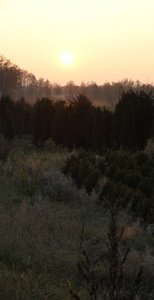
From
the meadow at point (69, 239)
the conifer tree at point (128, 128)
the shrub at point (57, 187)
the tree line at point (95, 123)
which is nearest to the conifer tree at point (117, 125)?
the tree line at point (95, 123)

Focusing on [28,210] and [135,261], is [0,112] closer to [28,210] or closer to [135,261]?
[28,210]

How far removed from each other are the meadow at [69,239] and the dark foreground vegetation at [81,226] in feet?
0.04

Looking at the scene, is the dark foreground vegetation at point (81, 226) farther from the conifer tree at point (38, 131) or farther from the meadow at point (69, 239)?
the conifer tree at point (38, 131)

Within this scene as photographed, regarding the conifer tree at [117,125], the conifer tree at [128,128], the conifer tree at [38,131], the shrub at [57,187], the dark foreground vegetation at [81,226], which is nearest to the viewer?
the dark foreground vegetation at [81,226]

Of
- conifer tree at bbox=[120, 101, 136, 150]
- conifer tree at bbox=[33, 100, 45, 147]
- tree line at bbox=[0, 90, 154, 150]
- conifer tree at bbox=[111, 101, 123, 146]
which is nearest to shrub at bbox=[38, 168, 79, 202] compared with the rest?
tree line at bbox=[0, 90, 154, 150]

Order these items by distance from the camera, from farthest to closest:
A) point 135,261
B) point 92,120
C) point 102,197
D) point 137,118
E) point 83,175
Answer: point 92,120
point 137,118
point 83,175
point 102,197
point 135,261

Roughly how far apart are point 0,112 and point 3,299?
71.6 feet

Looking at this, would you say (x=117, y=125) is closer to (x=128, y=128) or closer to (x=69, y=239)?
(x=128, y=128)

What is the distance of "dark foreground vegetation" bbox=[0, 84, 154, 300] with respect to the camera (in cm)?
351

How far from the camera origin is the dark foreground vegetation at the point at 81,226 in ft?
11.5

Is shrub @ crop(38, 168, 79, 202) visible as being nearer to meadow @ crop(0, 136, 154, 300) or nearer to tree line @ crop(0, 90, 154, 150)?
meadow @ crop(0, 136, 154, 300)

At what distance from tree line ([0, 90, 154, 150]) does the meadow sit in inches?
206

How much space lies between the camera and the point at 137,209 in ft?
22.3

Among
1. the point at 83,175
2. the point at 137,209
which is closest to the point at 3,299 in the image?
the point at 137,209
